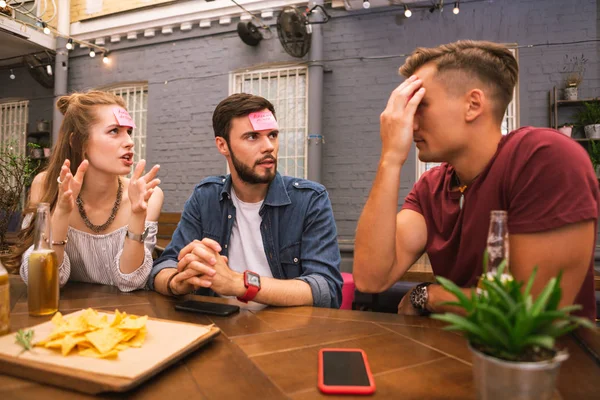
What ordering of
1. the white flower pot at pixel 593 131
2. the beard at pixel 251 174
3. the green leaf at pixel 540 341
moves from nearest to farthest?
the green leaf at pixel 540 341 → the beard at pixel 251 174 → the white flower pot at pixel 593 131

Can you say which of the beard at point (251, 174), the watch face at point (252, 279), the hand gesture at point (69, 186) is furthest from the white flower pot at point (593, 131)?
the hand gesture at point (69, 186)

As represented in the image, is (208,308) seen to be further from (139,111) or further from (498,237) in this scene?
(139,111)

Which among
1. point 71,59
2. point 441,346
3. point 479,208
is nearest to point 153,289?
point 441,346

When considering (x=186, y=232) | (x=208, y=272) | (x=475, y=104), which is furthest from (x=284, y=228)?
(x=475, y=104)

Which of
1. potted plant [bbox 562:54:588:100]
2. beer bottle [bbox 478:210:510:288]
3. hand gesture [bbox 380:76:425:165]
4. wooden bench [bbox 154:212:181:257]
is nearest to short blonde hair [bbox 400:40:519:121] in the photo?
hand gesture [bbox 380:76:425:165]

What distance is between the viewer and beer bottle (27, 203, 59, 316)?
44.1 inches

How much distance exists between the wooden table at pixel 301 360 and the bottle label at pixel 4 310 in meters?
0.06

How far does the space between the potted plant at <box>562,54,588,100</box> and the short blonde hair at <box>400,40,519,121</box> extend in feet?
11.4

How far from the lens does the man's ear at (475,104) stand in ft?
4.42

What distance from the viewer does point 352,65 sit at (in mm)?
4996

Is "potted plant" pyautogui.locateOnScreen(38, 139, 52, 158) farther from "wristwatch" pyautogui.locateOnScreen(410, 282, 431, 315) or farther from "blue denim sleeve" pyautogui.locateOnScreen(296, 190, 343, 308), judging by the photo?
"wristwatch" pyautogui.locateOnScreen(410, 282, 431, 315)

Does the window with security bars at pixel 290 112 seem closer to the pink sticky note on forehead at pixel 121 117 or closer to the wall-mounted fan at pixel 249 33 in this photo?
the wall-mounted fan at pixel 249 33

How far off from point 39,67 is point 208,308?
7.09 metres

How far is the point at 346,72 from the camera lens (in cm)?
502
